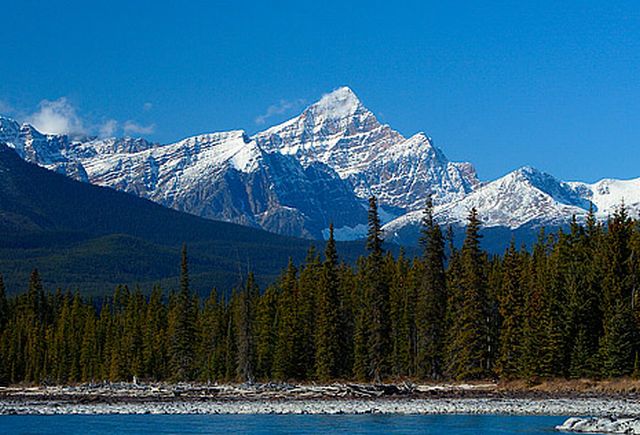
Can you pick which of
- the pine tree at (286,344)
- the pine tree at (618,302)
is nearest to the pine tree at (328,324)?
the pine tree at (286,344)

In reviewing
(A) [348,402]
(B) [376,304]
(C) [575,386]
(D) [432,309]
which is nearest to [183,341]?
(B) [376,304]

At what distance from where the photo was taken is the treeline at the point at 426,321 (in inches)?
3123

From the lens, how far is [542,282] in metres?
82.7

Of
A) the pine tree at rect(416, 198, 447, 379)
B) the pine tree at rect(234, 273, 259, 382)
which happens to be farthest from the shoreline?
the pine tree at rect(234, 273, 259, 382)

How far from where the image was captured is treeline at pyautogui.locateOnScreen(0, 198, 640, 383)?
79.3 metres

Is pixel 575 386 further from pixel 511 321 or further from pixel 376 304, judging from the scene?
pixel 376 304

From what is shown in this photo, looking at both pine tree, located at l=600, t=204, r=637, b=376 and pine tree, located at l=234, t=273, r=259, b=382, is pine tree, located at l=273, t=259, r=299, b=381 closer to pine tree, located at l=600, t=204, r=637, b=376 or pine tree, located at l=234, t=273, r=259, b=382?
pine tree, located at l=234, t=273, r=259, b=382

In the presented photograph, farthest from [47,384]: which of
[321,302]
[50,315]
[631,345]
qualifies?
[631,345]

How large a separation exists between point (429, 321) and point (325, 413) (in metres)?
30.7

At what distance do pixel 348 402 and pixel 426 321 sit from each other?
2455 centimetres

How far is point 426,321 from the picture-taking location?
93812 mm

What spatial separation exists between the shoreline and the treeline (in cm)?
521

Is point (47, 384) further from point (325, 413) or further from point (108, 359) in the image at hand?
point (325, 413)

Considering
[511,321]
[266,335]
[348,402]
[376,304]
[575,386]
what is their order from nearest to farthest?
[348,402]
[575,386]
[511,321]
[376,304]
[266,335]
